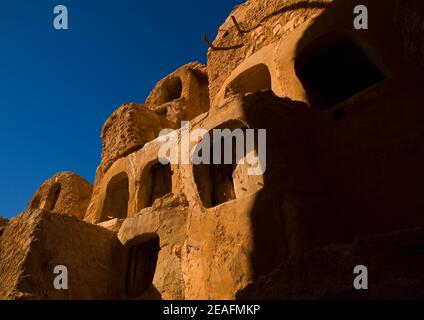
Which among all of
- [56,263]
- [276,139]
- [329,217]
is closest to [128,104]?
[56,263]

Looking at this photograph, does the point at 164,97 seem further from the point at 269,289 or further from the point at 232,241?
the point at 269,289

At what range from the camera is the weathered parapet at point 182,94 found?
54.2ft

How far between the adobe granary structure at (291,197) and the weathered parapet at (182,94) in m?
7.25

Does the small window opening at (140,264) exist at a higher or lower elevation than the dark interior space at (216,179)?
lower

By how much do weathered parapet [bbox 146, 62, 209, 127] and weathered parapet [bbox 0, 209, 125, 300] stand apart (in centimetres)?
822

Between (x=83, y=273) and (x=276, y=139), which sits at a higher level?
(x=276, y=139)

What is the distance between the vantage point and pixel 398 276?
2.45 meters

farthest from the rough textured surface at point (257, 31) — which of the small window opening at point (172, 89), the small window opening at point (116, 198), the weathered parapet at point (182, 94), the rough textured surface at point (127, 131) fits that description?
the small window opening at point (172, 89)

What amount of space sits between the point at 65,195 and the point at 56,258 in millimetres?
9642

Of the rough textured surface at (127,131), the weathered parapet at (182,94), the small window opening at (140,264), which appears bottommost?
the small window opening at (140,264)

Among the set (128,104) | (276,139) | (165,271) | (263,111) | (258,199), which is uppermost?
(128,104)

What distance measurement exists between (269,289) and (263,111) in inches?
141

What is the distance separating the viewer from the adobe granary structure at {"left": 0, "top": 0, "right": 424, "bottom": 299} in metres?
3.03

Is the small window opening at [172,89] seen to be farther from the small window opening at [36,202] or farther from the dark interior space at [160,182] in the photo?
the dark interior space at [160,182]
